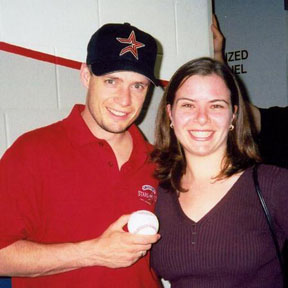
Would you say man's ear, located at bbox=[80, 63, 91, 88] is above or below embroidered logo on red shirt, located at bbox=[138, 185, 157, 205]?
above

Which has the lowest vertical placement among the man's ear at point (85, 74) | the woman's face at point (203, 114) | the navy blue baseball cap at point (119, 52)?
the woman's face at point (203, 114)

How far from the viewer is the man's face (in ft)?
5.83

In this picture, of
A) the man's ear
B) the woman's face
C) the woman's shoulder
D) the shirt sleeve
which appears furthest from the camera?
the man's ear

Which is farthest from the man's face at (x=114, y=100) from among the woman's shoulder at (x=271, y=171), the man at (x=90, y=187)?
the woman's shoulder at (x=271, y=171)

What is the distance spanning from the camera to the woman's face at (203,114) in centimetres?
174

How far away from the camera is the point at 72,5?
79.0 inches

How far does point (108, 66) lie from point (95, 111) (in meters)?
0.23

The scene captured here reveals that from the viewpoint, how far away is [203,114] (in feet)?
5.65

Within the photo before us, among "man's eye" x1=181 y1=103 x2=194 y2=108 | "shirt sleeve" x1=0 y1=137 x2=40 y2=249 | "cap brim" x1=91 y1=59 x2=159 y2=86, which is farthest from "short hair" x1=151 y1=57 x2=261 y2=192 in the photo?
"shirt sleeve" x1=0 y1=137 x2=40 y2=249

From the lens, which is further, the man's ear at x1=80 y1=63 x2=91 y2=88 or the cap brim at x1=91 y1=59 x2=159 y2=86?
the man's ear at x1=80 y1=63 x2=91 y2=88

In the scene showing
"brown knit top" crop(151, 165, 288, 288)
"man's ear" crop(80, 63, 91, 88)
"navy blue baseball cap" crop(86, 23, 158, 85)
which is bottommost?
"brown knit top" crop(151, 165, 288, 288)

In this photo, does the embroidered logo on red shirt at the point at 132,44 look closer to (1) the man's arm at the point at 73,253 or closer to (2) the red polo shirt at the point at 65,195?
(2) the red polo shirt at the point at 65,195

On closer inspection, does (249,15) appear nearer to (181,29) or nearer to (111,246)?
(181,29)

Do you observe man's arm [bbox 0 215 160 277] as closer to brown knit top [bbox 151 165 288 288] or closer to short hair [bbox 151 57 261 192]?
brown knit top [bbox 151 165 288 288]
